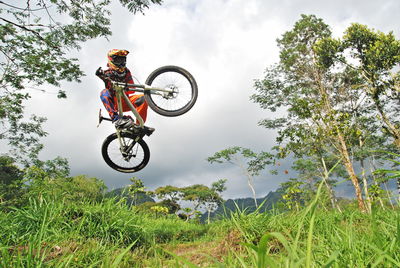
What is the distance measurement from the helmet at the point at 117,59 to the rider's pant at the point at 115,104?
23.8 inches

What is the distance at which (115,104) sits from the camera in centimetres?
623

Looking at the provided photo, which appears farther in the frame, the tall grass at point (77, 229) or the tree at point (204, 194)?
the tree at point (204, 194)

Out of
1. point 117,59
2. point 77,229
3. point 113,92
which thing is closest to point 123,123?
point 113,92

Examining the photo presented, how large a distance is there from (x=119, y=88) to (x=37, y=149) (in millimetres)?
20538

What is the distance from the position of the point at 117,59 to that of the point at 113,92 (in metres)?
0.76

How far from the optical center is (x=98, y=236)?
4816 mm

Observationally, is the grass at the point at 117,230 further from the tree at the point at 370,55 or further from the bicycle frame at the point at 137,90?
the tree at the point at 370,55

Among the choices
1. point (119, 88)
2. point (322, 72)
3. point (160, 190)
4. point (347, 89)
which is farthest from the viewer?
point (160, 190)

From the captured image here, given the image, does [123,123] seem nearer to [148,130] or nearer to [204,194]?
[148,130]

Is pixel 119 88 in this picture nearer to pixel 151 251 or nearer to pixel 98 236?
pixel 98 236

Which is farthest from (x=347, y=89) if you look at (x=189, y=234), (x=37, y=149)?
(x=37, y=149)

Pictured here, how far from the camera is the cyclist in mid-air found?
19.3 ft

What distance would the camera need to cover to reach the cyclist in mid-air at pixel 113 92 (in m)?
5.88

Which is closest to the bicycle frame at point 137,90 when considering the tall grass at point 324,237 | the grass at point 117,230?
the grass at point 117,230
